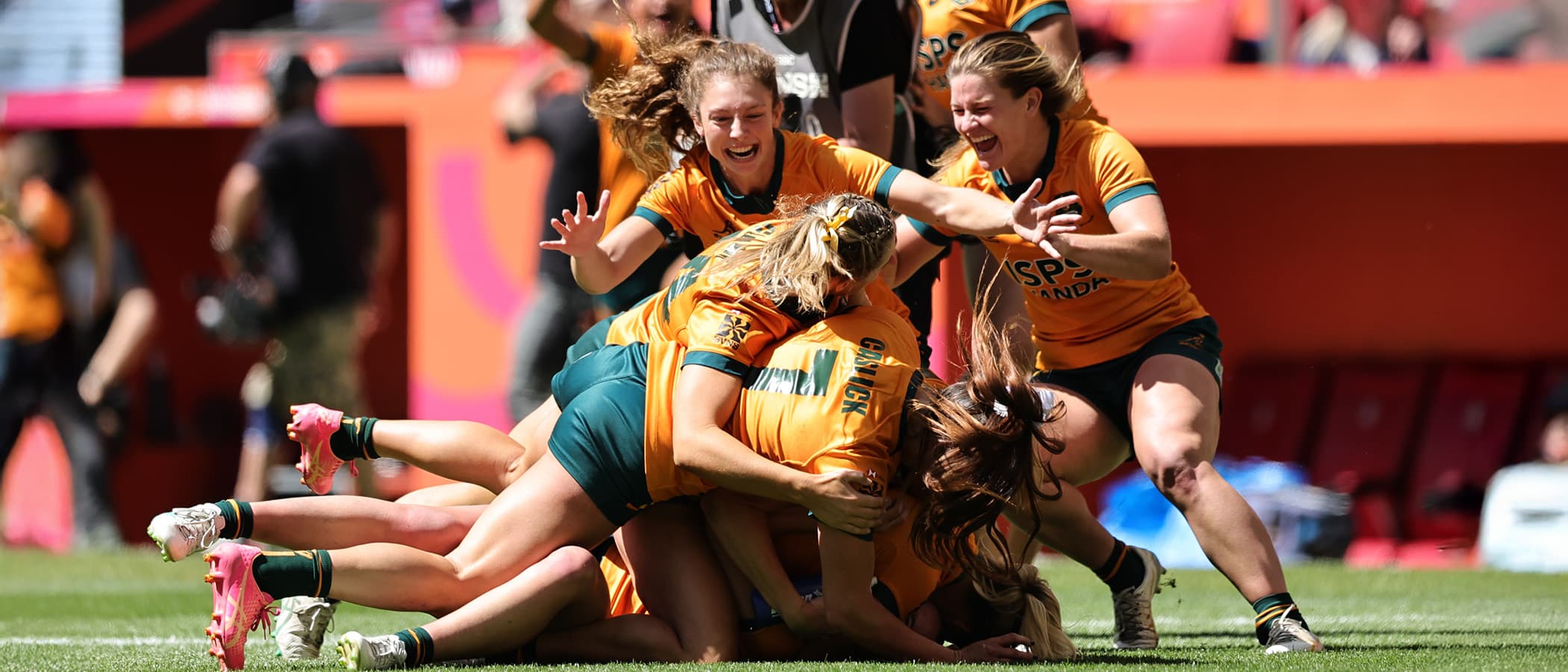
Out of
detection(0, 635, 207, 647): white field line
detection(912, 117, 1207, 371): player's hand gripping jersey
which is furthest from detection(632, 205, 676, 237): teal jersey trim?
detection(0, 635, 207, 647): white field line

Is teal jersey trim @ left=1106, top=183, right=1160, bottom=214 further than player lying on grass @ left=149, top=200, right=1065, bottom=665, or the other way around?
teal jersey trim @ left=1106, top=183, right=1160, bottom=214

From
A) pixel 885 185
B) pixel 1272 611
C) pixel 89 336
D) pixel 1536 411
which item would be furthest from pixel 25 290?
pixel 1536 411

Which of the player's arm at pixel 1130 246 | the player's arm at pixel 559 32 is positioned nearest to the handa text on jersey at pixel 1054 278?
the player's arm at pixel 1130 246

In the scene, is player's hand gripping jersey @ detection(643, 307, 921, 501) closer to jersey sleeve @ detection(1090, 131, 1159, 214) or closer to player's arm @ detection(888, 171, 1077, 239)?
player's arm @ detection(888, 171, 1077, 239)

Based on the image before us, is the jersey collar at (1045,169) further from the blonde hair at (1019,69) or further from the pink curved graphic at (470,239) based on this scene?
the pink curved graphic at (470,239)

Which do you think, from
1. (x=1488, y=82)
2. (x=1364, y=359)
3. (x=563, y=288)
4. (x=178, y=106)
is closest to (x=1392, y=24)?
(x=1488, y=82)

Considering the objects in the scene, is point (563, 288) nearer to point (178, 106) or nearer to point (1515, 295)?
point (178, 106)

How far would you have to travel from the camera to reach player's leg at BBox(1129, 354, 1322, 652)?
4484 mm

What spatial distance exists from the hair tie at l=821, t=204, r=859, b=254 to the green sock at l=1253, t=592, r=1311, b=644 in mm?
1341

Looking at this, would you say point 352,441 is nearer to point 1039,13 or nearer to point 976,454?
point 976,454

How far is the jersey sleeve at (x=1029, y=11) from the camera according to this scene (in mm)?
5742

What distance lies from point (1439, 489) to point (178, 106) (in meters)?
6.87

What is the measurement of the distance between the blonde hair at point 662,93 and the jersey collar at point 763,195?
131mm

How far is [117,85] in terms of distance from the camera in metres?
10.7
